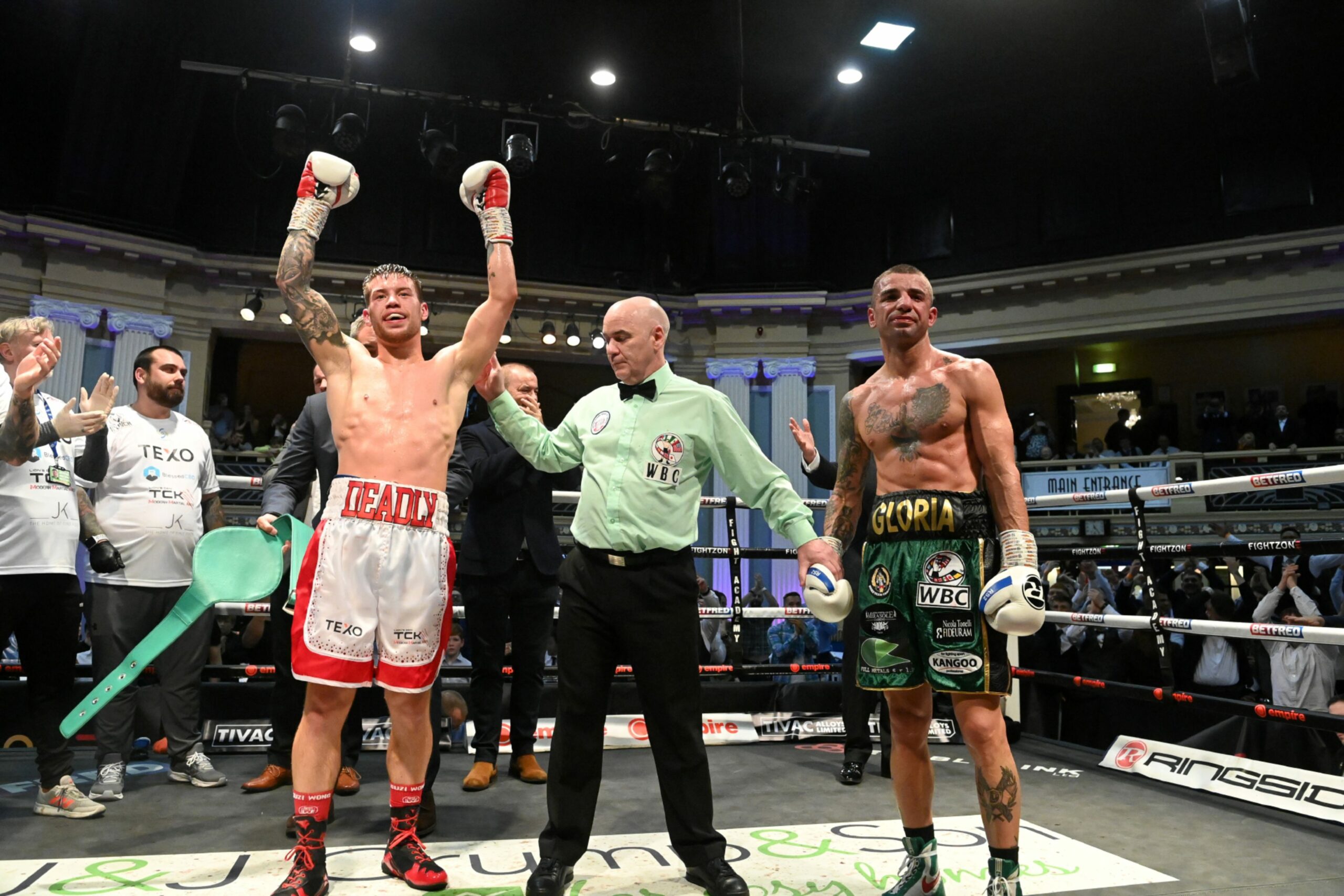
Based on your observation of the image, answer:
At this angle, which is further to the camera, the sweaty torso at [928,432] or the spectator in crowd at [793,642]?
the spectator in crowd at [793,642]

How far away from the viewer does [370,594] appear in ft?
7.46

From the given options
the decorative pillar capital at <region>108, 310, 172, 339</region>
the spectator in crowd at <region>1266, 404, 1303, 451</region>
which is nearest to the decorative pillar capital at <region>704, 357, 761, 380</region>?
the spectator in crowd at <region>1266, 404, 1303, 451</region>

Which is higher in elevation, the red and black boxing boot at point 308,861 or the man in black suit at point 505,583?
the man in black suit at point 505,583

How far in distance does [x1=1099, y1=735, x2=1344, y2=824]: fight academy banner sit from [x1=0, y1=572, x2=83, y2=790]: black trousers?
13.3 ft

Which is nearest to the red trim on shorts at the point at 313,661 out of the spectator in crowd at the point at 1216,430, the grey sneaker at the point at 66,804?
the grey sneaker at the point at 66,804

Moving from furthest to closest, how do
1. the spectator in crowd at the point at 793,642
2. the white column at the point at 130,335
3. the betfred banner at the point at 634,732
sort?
the white column at the point at 130,335 < the spectator in crowd at the point at 793,642 < the betfred banner at the point at 634,732

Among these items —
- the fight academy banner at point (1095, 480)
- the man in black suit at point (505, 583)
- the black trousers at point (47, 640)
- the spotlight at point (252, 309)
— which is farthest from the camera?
the fight academy banner at point (1095, 480)

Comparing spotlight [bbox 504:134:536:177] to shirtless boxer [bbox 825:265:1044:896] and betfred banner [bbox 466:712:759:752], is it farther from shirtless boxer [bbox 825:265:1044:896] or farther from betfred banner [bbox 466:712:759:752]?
shirtless boxer [bbox 825:265:1044:896]

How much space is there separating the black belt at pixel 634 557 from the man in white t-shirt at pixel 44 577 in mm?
1751

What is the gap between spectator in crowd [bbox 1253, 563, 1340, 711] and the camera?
4.74 metres

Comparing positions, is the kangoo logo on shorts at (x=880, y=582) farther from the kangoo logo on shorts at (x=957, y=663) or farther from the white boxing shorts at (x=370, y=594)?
the white boxing shorts at (x=370, y=594)

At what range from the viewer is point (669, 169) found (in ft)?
34.6

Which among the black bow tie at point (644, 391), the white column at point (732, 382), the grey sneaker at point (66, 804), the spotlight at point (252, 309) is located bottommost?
the grey sneaker at point (66, 804)

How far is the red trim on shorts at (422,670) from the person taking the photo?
7.47ft
